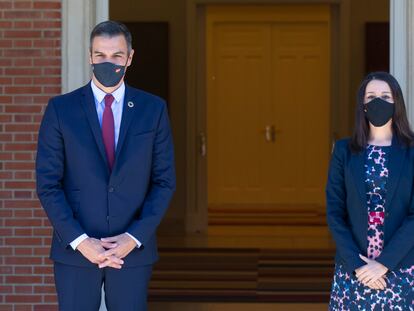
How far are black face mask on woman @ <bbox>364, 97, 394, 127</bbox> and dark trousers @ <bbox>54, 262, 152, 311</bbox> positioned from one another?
3.67 ft

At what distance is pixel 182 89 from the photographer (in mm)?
11320

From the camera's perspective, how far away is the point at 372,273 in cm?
354

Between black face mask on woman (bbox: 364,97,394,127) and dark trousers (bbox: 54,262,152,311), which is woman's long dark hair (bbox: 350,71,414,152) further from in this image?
dark trousers (bbox: 54,262,152,311)

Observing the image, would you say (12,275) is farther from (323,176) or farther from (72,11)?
(323,176)

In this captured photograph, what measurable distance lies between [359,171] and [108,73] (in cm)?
110

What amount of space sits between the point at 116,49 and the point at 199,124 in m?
7.68

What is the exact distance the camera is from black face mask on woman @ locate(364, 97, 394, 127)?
11.9ft

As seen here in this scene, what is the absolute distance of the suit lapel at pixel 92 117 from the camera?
354 cm

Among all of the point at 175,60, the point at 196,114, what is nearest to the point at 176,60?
the point at 175,60

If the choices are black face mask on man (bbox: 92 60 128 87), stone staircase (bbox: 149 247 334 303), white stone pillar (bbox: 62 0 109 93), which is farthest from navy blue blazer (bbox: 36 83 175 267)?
stone staircase (bbox: 149 247 334 303)

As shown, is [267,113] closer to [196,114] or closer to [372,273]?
[196,114]

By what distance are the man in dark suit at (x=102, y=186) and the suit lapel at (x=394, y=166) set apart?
909 mm

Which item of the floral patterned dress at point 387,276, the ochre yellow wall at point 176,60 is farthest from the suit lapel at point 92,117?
the ochre yellow wall at point 176,60

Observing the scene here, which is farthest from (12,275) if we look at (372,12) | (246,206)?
(246,206)
